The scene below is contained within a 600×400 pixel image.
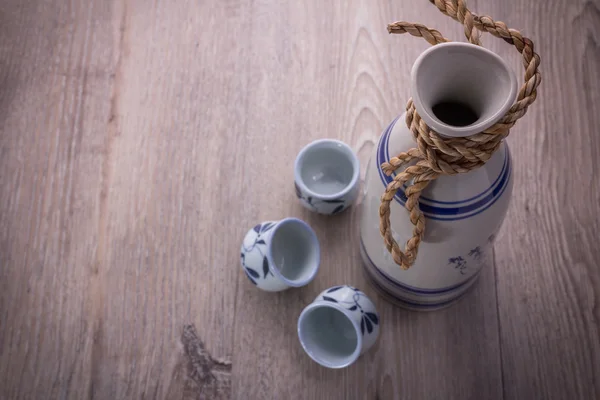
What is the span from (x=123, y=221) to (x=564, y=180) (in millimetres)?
710

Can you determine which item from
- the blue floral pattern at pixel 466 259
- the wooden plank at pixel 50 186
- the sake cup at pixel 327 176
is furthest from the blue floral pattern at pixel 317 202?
the wooden plank at pixel 50 186

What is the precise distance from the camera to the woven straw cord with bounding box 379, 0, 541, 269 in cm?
43

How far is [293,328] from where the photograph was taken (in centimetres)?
80

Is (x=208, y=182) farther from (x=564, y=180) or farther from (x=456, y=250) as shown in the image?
(x=564, y=180)

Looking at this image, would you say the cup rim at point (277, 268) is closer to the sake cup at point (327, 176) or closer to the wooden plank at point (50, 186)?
the sake cup at point (327, 176)

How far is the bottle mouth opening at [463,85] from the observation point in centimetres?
Answer: 43

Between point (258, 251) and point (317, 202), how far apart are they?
0.12m

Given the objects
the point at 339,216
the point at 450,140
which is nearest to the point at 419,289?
the point at 339,216

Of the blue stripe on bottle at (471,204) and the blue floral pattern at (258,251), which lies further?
the blue floral pattern at (258,251)

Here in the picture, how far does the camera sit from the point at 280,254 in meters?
0.81

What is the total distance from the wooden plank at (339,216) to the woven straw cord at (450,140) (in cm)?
31

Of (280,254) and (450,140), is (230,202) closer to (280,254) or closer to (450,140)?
(280,254)

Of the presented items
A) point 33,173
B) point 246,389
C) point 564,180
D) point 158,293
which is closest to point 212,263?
point 158,293

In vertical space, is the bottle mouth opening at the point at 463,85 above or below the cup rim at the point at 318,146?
above
